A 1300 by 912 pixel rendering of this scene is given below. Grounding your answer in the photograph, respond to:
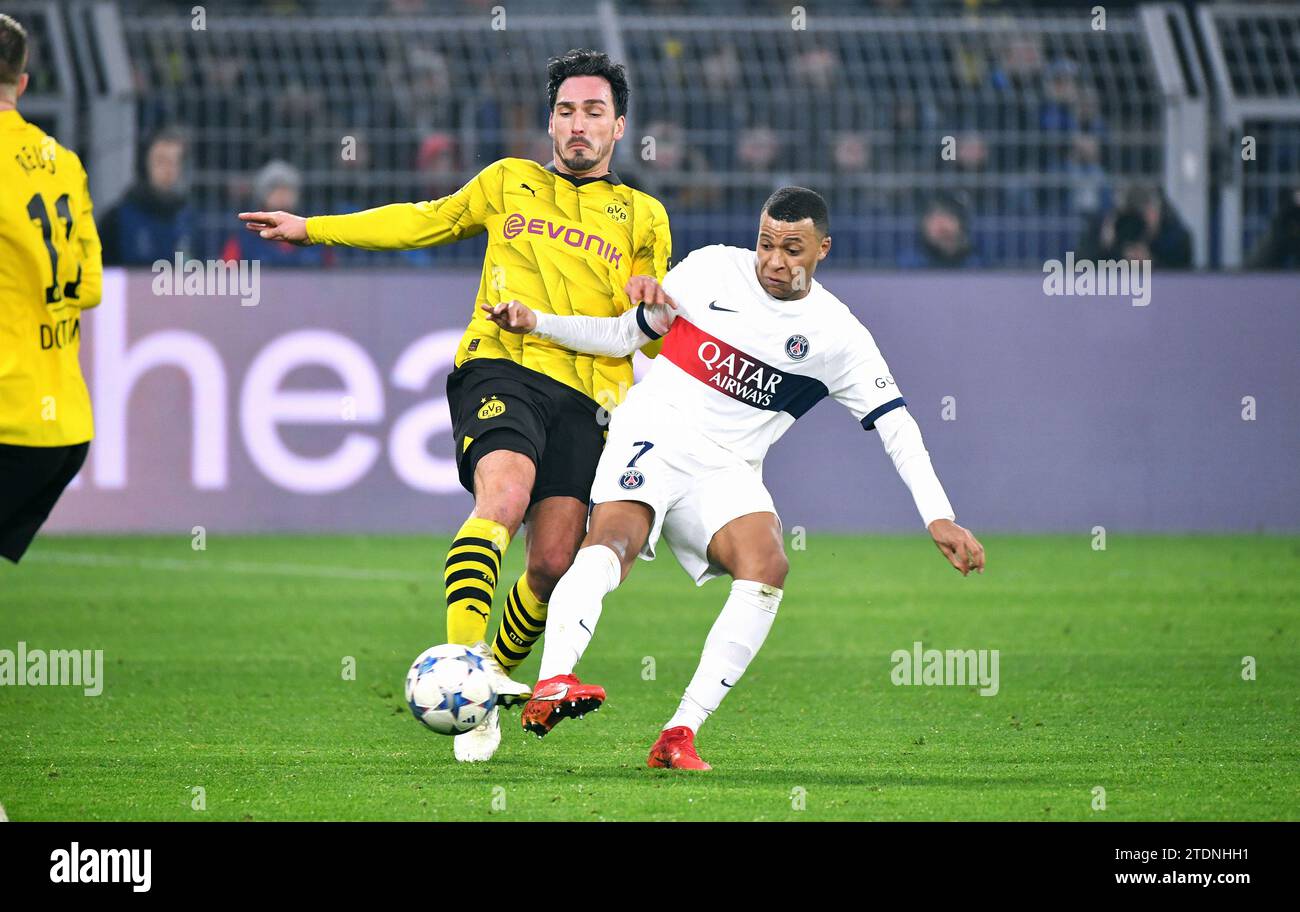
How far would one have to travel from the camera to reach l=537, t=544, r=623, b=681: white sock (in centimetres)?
580

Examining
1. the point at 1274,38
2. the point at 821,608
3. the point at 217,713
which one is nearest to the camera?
the point at 217,713

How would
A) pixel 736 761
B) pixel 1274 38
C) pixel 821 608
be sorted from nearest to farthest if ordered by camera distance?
pixel 736 761, pixel 821 608, pixel 1274 38

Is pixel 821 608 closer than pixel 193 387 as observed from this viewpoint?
Yes

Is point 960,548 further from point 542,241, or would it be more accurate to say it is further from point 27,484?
point 27,484

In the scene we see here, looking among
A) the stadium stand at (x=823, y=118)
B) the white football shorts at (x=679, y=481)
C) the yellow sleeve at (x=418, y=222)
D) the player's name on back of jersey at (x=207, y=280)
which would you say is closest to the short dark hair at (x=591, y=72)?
the yellow sleeve at (x=418, y=222)

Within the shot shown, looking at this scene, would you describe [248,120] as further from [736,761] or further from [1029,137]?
[736,761]

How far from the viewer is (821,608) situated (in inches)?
425

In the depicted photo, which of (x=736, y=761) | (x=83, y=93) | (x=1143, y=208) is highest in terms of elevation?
(x=83, y=93)

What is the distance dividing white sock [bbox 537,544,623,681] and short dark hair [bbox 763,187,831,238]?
1.16 m

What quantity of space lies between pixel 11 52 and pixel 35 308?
66 cm

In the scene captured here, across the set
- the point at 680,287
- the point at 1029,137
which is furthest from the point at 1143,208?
the point at 680,287

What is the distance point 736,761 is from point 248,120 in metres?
8.95

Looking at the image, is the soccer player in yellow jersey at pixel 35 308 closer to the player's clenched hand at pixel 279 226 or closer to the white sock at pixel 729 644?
the player's clenched hand at pixel 279 226

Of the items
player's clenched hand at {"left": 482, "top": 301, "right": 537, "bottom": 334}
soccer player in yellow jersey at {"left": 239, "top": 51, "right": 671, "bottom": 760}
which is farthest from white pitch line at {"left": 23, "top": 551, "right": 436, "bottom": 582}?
player's clenched hand at {"left": 482, "top": 301, "right": 537, "bottom": 334}
